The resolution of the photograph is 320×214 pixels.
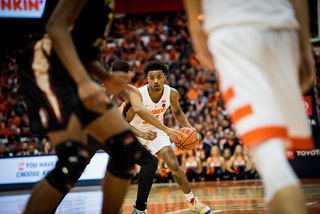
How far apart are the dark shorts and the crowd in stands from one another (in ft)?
36.2

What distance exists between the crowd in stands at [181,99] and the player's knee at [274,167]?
11.6 meters

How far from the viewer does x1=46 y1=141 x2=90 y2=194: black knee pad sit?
237 cm

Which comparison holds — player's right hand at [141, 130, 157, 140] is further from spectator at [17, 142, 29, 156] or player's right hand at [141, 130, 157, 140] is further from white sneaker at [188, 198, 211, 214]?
spectator at [17, 142, 29, 156]

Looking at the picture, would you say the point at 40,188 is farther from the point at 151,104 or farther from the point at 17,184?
the point at 17,184

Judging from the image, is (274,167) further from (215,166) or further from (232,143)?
(232,143)

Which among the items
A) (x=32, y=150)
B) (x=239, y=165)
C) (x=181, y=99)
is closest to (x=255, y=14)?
(x=239, y=165)

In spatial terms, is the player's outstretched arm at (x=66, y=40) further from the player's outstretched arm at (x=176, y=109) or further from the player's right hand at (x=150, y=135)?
the player's outstretched arm at (x=176, y=109)

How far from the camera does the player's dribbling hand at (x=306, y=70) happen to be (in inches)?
78.8

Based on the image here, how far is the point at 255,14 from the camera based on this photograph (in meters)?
1.82

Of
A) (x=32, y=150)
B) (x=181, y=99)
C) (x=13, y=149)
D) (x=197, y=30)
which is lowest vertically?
(x=197, y=30)

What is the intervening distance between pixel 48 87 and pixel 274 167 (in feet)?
4.65

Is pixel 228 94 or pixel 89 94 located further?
pixel 89 94

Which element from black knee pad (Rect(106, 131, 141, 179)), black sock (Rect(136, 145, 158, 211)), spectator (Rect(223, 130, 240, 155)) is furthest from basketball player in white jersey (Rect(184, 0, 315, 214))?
spectator (Rect(223, 130, 240, 155))

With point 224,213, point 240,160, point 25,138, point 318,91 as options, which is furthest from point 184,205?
point 318,91
